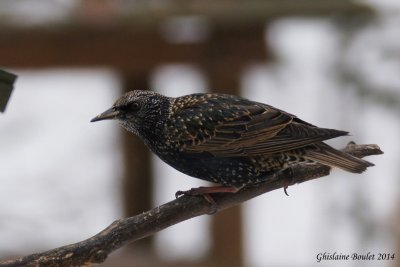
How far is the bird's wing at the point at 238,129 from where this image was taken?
397 cm

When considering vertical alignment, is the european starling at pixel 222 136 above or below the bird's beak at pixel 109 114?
below

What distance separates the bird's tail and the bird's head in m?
0.67

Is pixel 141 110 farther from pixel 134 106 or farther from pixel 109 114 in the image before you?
pixel 109 114

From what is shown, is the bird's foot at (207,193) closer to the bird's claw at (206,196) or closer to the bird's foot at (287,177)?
the bird's claw at (206,196)

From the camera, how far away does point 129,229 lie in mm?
3342

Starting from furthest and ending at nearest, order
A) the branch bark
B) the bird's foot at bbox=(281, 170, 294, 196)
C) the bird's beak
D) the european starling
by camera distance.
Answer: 1. the bird's foot at bbox=(281, 170, 294, 196)
2. the european starling
3. the bird's beak
4. the branch bark

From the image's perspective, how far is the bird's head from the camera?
13.0 feet

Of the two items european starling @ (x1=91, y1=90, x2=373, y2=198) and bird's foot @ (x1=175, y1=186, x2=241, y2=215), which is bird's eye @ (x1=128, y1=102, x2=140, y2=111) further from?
bird's foot @ (x1=175, y1=186, x2=241, y2=215)

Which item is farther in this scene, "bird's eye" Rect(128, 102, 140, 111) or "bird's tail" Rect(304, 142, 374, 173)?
"bird's eye" Rect(128, 102, 140, 111)

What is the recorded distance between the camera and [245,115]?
13.4 ft

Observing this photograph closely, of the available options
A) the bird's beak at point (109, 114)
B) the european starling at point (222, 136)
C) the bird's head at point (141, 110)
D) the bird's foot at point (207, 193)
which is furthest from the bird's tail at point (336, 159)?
the bird's beak at point (109, 114)

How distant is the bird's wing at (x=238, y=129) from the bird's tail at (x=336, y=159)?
11cm

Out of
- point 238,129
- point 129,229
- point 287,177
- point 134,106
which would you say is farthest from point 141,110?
point 129,229

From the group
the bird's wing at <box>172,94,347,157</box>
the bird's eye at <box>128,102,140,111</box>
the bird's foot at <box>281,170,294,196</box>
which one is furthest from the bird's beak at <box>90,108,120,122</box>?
the bird's foot at <box>281,170,294,196</box>
